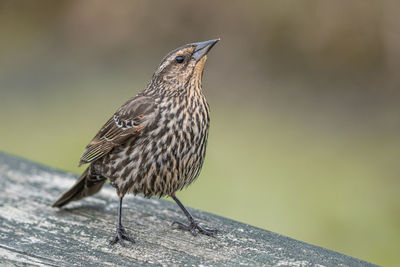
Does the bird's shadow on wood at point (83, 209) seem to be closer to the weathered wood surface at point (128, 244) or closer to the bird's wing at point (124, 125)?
the weathered wood surface at point (128, 244)

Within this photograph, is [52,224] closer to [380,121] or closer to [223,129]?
[223,129]

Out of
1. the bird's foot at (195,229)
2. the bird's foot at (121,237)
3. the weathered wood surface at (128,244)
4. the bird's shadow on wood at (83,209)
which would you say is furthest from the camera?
the bird's shadow on wood at (83,209)

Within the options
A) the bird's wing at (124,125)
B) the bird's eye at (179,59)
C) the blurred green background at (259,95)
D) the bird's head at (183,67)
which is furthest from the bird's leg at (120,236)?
the blurred green background at (259,95)

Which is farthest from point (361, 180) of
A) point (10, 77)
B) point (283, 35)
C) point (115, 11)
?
point (10, 77)

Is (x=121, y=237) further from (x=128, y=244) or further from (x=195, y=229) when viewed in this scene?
(x=195, y=229)

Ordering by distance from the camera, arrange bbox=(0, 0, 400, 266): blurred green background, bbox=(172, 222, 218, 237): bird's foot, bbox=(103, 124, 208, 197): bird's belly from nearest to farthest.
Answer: bbox=(172, 222, 218, 237): bird's foot
bbox=(103, 124, 208, 197): bird's belly
bbox=(0, 0, 400, 266): blurred green background

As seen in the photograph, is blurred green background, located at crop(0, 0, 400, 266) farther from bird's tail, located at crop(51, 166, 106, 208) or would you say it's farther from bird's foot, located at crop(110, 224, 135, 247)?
bird's foot, located at crop(110, 224, 135, 247)

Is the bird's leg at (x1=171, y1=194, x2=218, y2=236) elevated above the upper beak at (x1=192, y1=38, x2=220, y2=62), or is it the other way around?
the upper beak at (x1=192, y1=38, x2=220, y2=62)

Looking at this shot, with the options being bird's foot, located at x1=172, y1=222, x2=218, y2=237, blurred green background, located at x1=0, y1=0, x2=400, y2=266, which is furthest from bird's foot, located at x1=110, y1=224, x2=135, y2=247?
blurred green background, located at x1=0, y1=0, x2=400, y2=266
